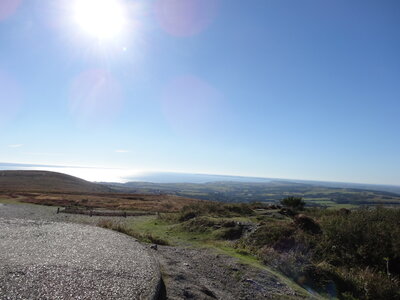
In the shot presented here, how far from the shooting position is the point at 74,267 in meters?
7.24

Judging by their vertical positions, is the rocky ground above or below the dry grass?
above

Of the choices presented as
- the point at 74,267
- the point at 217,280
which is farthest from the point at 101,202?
the point at 217,280

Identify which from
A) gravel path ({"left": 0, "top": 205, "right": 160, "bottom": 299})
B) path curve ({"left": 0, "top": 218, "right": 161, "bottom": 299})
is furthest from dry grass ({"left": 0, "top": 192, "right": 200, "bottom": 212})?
path curve ({"left": 0, "top": 218, "right": 161, "bottom": 299})

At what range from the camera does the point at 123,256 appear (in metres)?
8.68

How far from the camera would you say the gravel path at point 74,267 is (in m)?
5.79

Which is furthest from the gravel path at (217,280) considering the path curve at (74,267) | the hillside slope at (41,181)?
the hillside slope at (41,181)

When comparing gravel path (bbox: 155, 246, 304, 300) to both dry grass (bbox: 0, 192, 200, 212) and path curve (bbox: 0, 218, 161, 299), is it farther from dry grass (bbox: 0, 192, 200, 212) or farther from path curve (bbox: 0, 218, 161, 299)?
dry grass (bbox: 0, 192, 200, 212)

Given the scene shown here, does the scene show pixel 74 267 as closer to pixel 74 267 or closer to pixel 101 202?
pixel 74 267

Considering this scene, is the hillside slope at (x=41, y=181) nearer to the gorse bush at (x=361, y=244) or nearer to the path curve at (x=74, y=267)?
the path curve at (x=74, y=267)

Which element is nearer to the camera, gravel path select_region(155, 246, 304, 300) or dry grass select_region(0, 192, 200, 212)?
gravel path select_region(155, 246, 304, 300)

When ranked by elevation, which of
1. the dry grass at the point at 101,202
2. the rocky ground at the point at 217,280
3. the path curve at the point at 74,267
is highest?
the path curve at the point at 74,267

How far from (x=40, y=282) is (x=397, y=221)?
54.3ft

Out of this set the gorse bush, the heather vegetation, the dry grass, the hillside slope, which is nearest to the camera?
the heather vegetation

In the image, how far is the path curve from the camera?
5.79 meters
